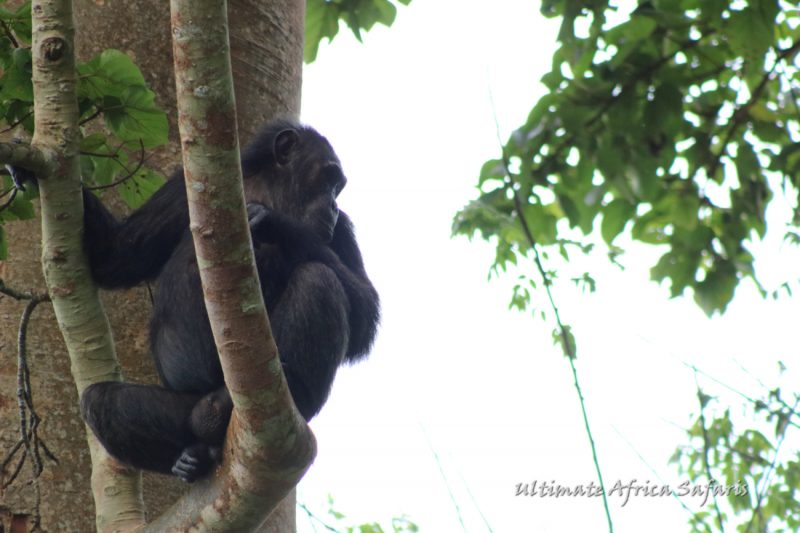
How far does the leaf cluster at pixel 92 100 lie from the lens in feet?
9.66

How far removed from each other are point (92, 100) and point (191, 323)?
2.69ft

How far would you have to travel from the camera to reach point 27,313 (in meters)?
3.08

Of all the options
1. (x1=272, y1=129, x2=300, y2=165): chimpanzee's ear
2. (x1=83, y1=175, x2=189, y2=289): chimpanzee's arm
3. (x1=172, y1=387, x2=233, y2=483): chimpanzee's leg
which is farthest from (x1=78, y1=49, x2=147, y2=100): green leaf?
(x1=272, y1=129, x2=300, y2=165): chimpanzee's ear

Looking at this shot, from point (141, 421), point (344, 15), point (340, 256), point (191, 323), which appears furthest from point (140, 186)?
point (344, 15)

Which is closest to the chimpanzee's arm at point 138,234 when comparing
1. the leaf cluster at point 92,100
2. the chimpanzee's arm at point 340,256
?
the leaf cluster at point 92,100

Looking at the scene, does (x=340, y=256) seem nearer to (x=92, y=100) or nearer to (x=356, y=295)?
(x=356, y=295)

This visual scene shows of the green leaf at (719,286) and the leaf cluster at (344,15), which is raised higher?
the leaf cluster at (344,15)

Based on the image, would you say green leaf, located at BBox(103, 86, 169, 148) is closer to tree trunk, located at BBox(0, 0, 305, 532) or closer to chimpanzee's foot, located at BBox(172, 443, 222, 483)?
tree trunk, located at BBox(0, 0, 305, 532)

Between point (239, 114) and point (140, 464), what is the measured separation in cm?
153

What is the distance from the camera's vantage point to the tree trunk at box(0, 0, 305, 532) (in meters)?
3.30

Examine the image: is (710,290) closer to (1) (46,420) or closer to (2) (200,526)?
(2) (200,526)

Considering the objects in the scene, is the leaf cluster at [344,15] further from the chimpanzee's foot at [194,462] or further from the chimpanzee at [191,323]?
the chimpanzee's foot at [194,462]

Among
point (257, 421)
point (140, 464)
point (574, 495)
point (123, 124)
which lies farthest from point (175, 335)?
point (574, 495)

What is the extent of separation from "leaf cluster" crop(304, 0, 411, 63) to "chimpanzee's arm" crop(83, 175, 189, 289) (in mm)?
1601
